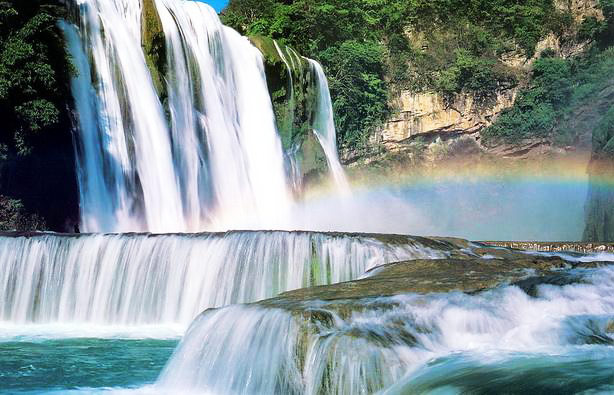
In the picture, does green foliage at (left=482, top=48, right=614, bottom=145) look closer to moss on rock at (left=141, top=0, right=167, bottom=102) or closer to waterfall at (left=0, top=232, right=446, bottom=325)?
moss on rock at (left=141, top=0, right=167, bottom=102)

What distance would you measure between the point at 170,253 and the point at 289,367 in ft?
20.5

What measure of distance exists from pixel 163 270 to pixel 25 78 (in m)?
7.77

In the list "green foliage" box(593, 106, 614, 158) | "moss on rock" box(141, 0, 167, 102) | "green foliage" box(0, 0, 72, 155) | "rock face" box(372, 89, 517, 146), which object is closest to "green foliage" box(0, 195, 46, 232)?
"green foliage" box(0, 0, 72, 155)

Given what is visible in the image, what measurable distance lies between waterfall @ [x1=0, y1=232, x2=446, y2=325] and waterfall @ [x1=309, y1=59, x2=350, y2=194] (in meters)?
17.3

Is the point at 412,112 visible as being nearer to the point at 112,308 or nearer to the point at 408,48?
the point at 408,48

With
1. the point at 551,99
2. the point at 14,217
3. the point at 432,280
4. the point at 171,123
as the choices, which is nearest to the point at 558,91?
the point at 551,99

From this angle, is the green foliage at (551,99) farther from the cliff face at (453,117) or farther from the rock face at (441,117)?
the rock face at (441,117)

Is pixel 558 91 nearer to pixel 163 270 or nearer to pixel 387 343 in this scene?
pixel 163 270

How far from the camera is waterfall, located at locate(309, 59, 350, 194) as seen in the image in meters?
30.1

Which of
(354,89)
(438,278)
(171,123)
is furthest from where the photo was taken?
(354,89)

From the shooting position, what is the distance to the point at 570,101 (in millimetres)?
33750

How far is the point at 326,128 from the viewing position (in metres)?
30.9

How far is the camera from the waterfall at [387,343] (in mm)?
6730

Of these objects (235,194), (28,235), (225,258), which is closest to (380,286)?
(225,258)
